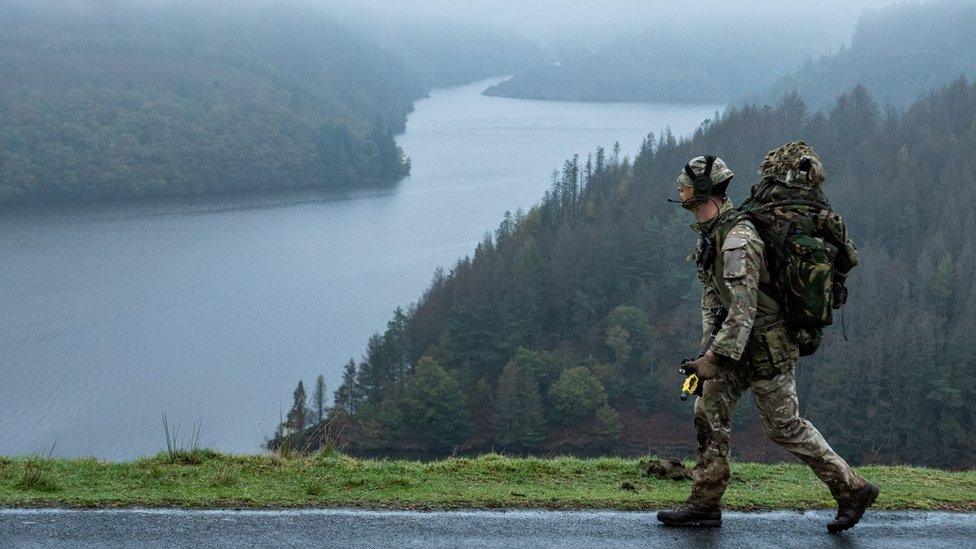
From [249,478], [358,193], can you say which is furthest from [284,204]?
[249,478]

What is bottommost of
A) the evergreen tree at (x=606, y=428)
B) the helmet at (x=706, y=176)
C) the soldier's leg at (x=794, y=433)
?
the evergreen tree at (x=606, y=428)

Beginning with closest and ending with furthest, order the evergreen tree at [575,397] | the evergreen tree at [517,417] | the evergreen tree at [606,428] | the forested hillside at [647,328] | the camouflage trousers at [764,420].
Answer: the camouflage trousers at [764,420]
the forested hillside at [647,328]
the evergreen tree at [606,428]
the evergreen tree at [517,417]
the evergreen tree at [575,397]

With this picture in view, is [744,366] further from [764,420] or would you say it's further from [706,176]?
[706,176]

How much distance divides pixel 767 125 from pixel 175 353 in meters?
95.1

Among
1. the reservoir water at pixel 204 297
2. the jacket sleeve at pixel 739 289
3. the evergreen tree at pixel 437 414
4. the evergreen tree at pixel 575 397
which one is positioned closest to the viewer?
the jacket sleeve at pixel 739 289

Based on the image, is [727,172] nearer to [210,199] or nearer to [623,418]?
[623,418]

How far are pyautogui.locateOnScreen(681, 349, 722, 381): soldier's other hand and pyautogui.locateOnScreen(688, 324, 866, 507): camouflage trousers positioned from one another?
225 millimetres

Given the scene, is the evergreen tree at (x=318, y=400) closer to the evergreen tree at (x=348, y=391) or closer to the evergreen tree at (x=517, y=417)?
the evergreen tree at (x=348, y=391)

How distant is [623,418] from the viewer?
83438mm

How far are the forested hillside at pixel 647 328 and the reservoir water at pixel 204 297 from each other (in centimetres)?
593

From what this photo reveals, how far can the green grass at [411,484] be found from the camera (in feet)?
22.9

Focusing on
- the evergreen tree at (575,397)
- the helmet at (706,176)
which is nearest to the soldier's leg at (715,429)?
the helmet at (706,176)

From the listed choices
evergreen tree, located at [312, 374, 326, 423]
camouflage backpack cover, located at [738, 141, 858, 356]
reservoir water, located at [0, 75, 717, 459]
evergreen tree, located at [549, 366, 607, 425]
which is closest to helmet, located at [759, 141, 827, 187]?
camouflage backpack cover, located at [738, 141, 858, 356]

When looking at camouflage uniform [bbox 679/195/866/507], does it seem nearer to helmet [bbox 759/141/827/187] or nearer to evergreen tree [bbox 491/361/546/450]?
helmet [bbox 759/141/827/187]
